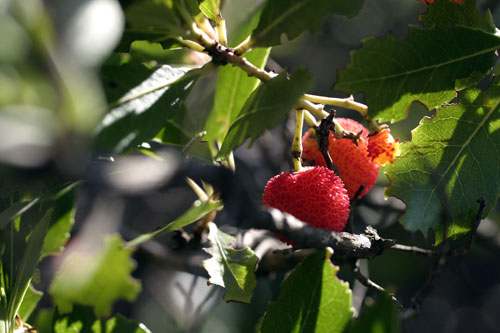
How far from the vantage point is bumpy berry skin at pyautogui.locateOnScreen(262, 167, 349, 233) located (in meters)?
1.15

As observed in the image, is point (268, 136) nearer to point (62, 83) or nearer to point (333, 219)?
point (333, 219)

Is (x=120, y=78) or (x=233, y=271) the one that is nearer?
(x=120, y=78)

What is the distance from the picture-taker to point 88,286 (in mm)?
1286

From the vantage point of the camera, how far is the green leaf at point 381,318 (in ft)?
2.61

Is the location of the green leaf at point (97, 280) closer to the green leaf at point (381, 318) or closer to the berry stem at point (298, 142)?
the berry stem at point (298, 142)

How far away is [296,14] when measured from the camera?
948 mm

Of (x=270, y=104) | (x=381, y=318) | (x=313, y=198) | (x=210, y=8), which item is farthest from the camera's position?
(x=313, y=198)

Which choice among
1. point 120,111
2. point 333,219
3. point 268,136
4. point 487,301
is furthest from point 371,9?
point 120,111

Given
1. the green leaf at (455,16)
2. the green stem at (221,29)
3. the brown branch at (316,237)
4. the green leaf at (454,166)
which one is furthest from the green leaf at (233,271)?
the green leaf at (455,16)

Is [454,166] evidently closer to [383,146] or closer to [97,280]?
[383,146]

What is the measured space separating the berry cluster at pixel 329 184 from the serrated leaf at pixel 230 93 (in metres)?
0.21

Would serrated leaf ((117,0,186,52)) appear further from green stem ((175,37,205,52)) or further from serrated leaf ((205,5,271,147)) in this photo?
serrated leaf ((205,5,271,147))

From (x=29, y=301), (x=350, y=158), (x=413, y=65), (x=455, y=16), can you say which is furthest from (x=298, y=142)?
(x=29, y=301)

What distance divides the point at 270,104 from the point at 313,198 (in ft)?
0.94
